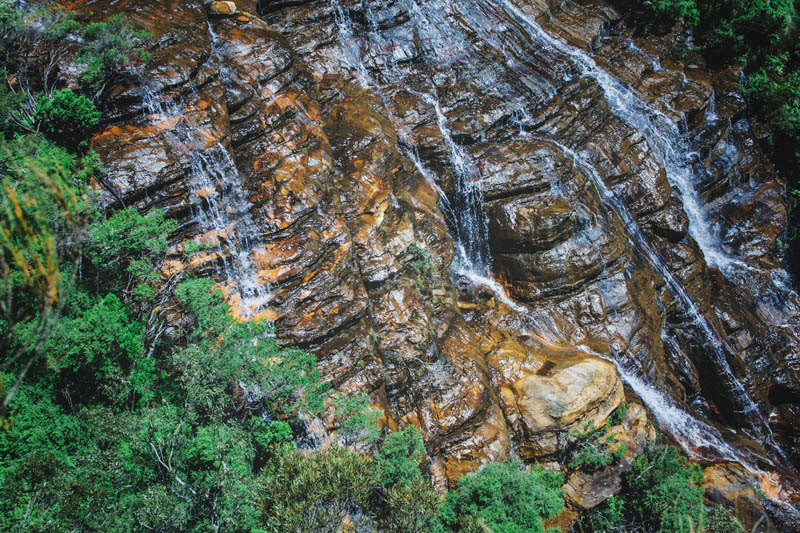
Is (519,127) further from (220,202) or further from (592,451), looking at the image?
(592,451)

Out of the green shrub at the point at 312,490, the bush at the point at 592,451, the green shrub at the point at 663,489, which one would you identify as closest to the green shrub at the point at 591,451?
the bush at the point at 592,451

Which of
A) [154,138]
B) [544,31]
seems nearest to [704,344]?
[544,31]

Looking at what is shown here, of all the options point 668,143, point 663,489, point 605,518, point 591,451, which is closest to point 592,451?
point 591,451

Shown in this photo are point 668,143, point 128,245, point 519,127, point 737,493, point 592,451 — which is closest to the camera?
point 128,245

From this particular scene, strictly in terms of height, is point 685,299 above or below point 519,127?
below

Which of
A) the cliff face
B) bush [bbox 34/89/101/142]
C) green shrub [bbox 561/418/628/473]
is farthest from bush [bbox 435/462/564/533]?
bush [bbox 34/89/101/142]

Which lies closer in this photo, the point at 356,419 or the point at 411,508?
the point at 411,508
